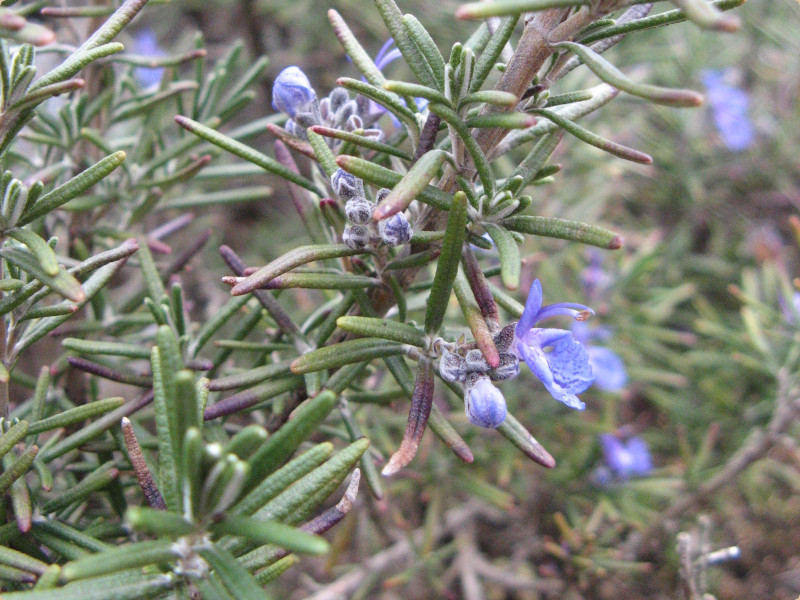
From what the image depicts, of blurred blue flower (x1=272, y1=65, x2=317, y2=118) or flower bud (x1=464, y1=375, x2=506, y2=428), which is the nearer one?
flower bud (x1=464, y1=375, x2=506, y2=428)

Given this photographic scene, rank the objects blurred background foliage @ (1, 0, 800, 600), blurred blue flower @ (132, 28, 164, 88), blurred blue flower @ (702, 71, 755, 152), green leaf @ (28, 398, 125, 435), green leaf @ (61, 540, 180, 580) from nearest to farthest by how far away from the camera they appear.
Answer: green leaf @ (61, 540, 180, 580), green leaf @ (28, 398, 125, 435), blurred background foliage @ (1, 0, 800, 600), blurred blue flower @ (132, 28, 164, 88), blurred blue flower @ (702, 71, 755, 152)

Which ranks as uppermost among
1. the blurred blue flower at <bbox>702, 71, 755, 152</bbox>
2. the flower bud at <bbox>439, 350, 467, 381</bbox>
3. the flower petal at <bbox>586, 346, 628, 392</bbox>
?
the flower bud at <bbox>439, 350, 467, 381</bbox>

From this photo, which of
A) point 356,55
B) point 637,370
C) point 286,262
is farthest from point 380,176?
point 637,370

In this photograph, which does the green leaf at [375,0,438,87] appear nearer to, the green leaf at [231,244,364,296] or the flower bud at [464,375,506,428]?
the green leaf at [231,244,364,296]

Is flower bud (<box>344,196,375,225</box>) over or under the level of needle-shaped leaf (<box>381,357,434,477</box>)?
over

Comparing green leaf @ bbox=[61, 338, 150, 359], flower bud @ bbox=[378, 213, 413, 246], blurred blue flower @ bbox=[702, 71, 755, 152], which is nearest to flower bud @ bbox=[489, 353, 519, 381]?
flower bud @ bbox=[378, 213, 413, 246]

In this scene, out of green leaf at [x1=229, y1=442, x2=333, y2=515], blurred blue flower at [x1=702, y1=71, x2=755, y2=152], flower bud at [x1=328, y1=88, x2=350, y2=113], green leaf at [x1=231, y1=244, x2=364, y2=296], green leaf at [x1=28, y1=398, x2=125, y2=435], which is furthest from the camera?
blurred blue flower at [x1=702, y1=71, x2=755, y2=152]

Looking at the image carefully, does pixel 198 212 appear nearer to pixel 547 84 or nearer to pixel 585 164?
pixel 585 164
